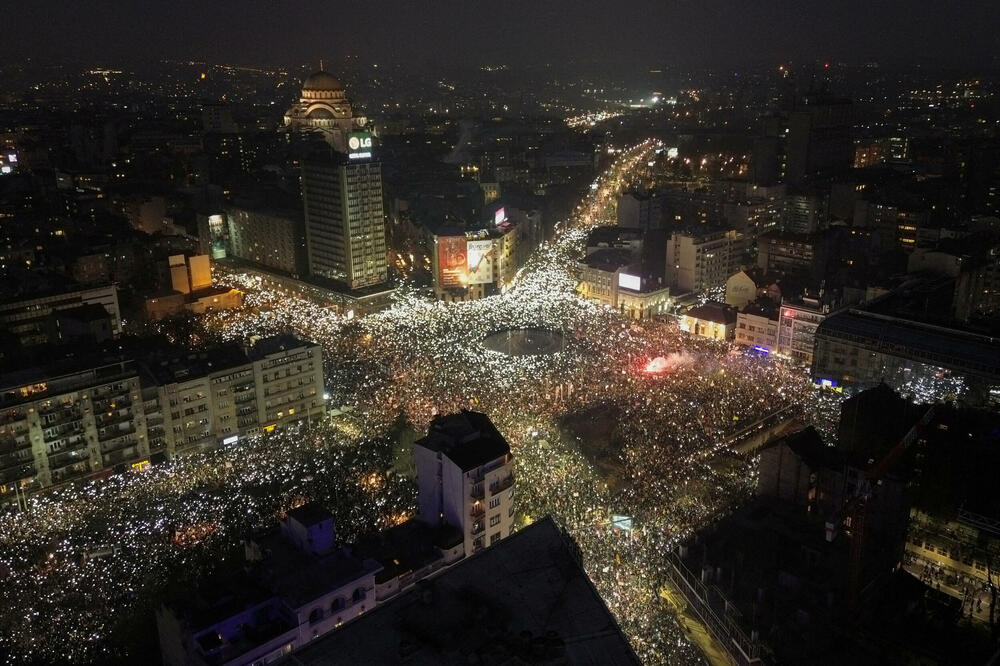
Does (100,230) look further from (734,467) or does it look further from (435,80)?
(435,80)

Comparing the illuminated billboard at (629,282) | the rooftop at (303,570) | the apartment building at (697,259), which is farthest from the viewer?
the apartment building at (697,259)

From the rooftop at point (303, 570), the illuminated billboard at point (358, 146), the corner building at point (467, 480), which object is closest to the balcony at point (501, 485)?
the corner building at point (467, 480)

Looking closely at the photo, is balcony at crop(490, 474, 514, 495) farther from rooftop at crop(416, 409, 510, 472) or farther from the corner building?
rooftop at crop(416, 409, 510, 472)

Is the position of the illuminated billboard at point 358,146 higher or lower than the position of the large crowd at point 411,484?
higher

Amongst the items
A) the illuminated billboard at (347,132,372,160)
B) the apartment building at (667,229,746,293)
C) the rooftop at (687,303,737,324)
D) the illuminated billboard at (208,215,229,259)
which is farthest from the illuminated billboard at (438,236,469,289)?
the illuminated billboard at (208,215,229,259)

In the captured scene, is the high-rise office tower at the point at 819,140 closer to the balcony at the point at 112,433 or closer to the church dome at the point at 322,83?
the church dome at the point at 322,83

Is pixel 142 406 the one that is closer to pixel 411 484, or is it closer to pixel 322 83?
pixel 411 484
